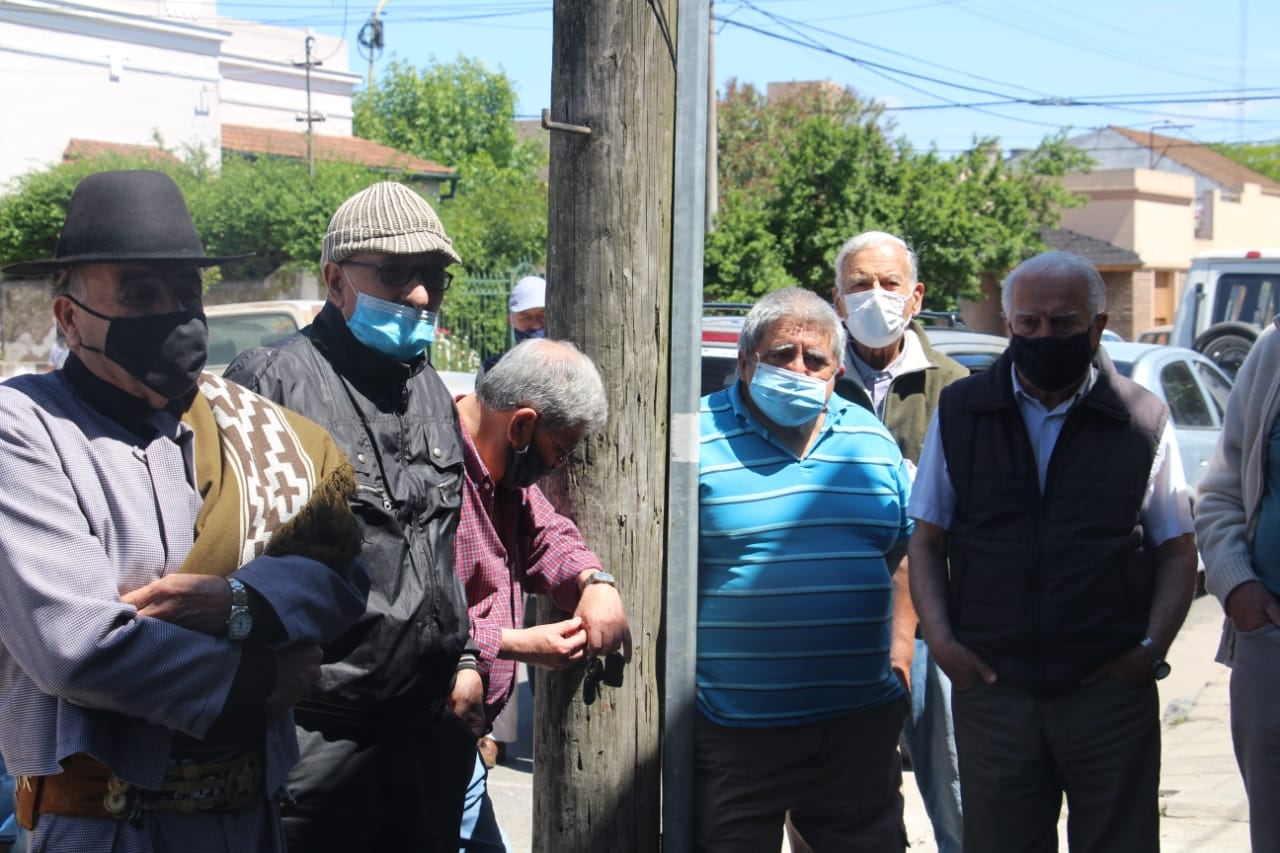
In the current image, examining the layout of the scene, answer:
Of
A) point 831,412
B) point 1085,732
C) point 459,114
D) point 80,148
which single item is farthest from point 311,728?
point 459,114

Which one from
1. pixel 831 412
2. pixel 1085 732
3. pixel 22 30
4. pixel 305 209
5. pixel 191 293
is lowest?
pixel 1085 732

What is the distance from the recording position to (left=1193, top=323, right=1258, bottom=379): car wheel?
1264 cm

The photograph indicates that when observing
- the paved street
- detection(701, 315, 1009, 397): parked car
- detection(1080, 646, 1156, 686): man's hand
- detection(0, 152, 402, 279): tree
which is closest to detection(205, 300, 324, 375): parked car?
detection(701, 315, 1009, 397): parked car

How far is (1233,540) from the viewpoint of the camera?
331 centimetres

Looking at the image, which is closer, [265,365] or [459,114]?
[265,365]

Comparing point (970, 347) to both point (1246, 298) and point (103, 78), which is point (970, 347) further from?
point (103, 78)

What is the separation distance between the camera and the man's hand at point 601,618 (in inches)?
117

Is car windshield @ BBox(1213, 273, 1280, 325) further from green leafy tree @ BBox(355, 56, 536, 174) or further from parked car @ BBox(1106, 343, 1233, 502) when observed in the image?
green leafy tree @ BBox(355, 56, 536, 174)

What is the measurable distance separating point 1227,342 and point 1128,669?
10724 mm

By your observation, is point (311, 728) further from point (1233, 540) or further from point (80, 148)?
point (80, 148)

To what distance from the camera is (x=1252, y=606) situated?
3.21 metres

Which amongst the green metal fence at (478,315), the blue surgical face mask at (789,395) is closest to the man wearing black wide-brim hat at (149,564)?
the blue surgical face mask at (789,395)

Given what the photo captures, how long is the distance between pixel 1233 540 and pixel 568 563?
174 centimetres

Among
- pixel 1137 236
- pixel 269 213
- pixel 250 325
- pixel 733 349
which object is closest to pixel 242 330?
pixel 250 325
